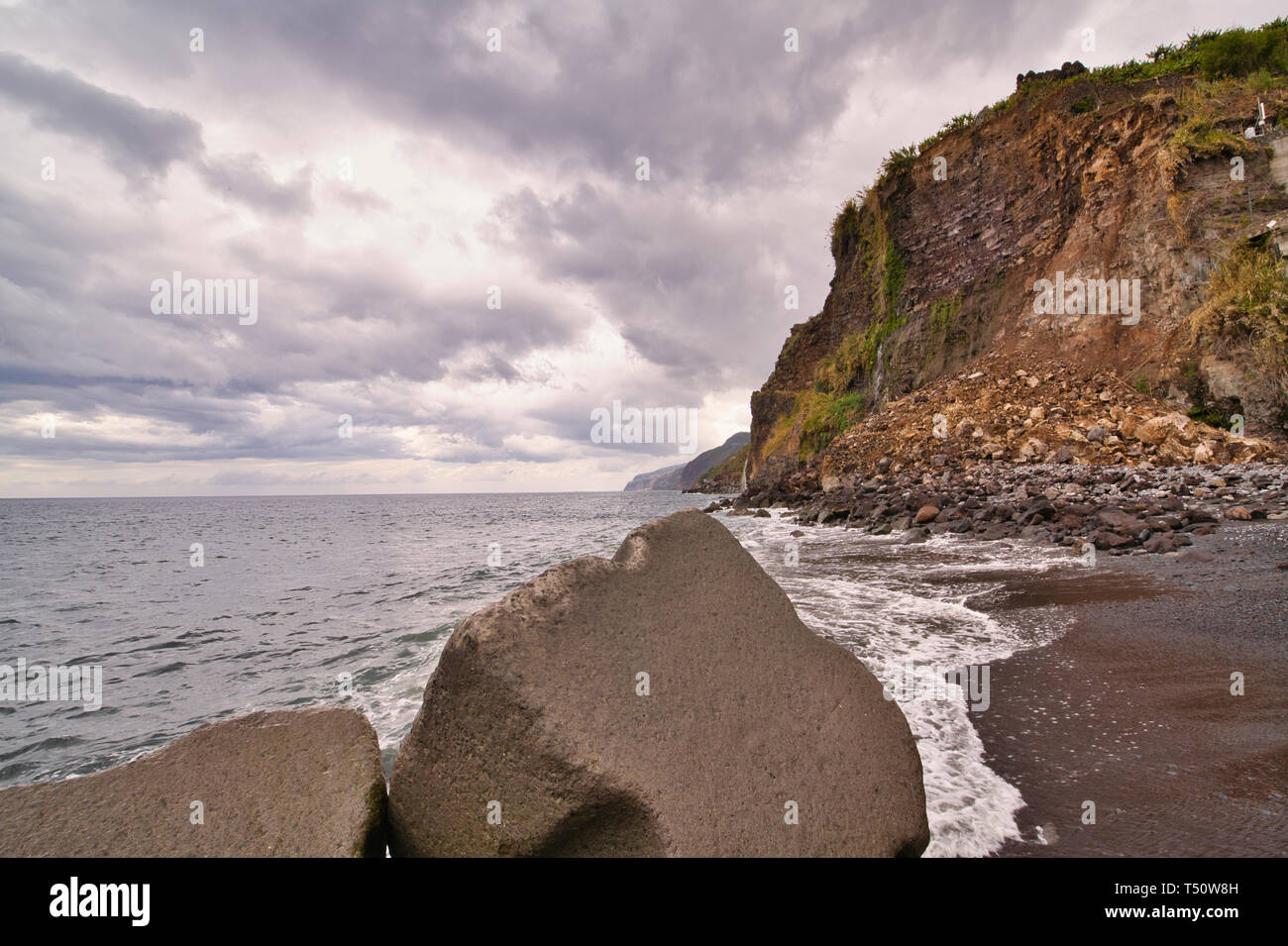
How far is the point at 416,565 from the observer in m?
18.2

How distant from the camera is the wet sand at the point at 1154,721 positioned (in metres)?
2.74

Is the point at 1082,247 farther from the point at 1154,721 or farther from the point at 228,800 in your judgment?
the point at 228,800

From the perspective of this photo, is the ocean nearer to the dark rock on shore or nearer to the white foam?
the white foam

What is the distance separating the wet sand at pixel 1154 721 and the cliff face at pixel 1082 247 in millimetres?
12633

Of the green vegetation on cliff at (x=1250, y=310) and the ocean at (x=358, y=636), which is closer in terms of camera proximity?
the ocean at (x=358, y=636)

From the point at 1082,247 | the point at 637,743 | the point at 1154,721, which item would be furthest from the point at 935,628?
the point at 1082,247

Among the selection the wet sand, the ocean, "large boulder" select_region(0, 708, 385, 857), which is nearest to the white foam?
the ocean

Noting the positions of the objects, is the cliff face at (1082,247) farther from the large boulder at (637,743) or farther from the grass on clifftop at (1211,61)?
the large boulder at (637,743)

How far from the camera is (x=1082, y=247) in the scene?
20.6 meters

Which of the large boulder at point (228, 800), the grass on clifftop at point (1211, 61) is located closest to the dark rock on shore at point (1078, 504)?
the large boulder at point (228, 800)

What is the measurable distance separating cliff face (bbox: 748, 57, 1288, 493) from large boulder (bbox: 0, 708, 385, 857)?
792 inches

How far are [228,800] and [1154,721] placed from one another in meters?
5.53
